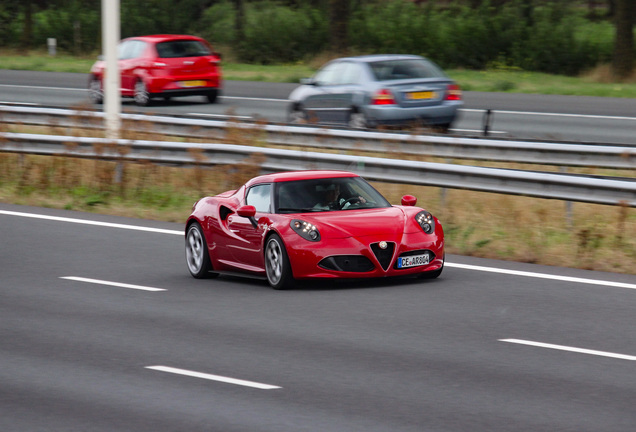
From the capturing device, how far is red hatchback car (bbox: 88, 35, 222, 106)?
28406mm

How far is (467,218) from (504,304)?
450 cm

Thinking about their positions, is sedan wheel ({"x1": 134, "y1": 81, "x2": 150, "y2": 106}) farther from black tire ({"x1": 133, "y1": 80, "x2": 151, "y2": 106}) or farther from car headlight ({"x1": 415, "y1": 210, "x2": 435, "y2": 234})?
car headlight ({"x1": 415, "y1": 210, "x2": 435, "y2": 234})

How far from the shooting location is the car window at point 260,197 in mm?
11375

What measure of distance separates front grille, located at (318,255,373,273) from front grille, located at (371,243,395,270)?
0.09 metres

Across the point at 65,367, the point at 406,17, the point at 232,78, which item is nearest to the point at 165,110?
the point at 232,78

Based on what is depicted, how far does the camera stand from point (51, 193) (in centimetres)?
1803

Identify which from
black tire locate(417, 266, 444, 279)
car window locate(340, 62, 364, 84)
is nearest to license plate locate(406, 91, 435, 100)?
car window locate(340, 62, 364, 84)

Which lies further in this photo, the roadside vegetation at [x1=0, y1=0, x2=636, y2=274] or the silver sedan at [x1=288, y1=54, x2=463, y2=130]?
the silver sedan at [x1=288, y1=54, x2=463, y2=130]

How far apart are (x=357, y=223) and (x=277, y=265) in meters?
0.85

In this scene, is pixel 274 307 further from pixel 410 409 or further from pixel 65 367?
pixel 410 409

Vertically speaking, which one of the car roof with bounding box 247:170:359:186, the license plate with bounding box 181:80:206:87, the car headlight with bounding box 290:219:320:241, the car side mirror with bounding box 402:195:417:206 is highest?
the car roof with bounding box 247:170:359:186

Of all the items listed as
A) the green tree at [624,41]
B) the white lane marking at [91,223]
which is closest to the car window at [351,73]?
the white lane marking at [91,223]

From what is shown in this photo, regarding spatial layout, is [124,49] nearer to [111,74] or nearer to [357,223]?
[111,74]

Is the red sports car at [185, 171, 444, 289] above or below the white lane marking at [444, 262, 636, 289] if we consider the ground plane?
above
